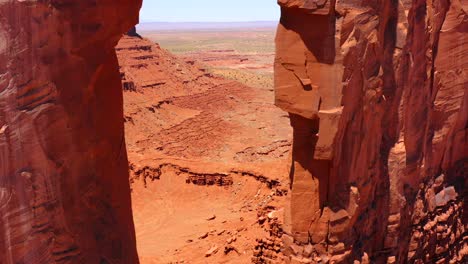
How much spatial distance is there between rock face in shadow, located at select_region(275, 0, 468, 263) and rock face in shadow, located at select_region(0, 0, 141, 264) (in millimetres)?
2570

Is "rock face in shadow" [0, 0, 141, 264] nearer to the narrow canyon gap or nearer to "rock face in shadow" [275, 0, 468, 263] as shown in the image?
the narrow canyon gap

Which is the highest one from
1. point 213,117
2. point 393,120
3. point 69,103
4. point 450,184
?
point 69,103

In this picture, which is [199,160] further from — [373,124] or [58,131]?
[58,131]

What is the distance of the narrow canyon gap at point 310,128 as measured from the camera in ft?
21.3

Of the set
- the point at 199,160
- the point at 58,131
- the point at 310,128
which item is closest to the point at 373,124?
the point at 310,128

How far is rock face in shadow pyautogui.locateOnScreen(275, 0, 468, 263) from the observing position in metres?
7.85

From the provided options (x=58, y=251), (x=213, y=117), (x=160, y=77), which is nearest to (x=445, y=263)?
(x=58, y=251)

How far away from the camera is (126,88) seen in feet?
117

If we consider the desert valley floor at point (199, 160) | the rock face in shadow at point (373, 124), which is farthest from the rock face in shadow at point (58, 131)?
the desert valley floor at point (199, 160)

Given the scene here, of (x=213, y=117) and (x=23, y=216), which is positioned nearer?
(x=23, y=216)

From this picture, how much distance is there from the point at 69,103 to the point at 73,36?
82 cm

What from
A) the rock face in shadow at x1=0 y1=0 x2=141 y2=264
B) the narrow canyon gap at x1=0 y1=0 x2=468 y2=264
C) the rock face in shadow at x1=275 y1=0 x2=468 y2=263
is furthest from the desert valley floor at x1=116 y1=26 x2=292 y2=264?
the rock face in shadow at x1=0 y1=0 x2=141 y2=264

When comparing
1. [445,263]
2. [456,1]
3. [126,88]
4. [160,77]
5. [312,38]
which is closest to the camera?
[312,38]

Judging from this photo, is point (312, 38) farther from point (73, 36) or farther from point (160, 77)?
point (160, 77)
